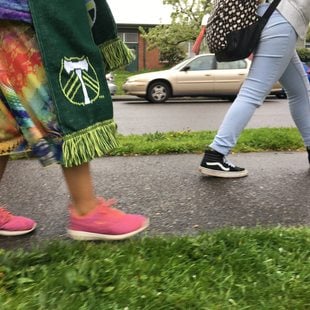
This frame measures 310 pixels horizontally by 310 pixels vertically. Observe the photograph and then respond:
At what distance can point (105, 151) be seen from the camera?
1.99 meters

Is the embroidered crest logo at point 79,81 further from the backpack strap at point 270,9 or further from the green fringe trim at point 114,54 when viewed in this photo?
the backpack strap at point 270,9

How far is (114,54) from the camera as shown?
2354mm

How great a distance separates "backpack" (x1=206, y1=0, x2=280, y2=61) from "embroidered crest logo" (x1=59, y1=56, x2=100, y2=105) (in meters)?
1.39

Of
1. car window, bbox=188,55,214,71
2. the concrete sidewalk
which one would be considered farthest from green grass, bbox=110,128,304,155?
car window, bbox=188,55,214,71

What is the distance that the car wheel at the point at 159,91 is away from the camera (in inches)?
568

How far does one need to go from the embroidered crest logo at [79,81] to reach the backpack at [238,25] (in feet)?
4.57

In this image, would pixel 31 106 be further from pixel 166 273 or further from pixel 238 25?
pixel 238 25

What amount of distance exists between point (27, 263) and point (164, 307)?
597mm

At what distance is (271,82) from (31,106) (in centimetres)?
178

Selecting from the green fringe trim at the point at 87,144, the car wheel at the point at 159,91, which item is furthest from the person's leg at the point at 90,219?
the car wheel at the point at 159,91

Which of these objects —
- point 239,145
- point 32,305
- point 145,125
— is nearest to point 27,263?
point 32,305

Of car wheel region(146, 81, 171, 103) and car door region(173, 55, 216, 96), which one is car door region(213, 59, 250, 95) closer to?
car door region(173, 55, 216, 96)

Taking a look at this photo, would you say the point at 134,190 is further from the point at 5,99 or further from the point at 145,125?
the point at 145,125

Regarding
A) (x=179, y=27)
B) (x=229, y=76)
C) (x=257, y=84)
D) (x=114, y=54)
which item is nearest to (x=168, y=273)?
(x=114, y=54)
